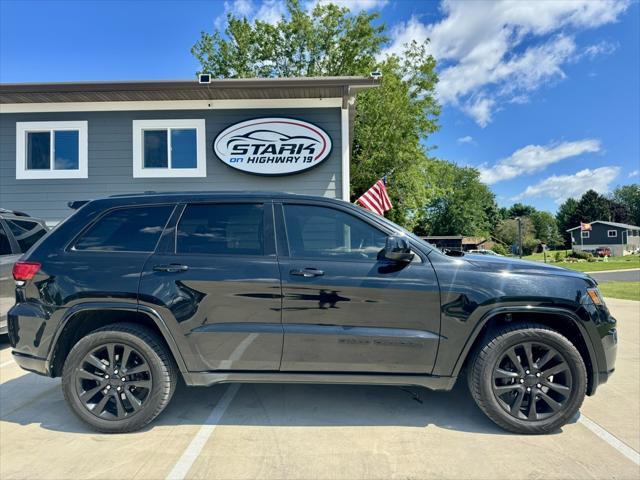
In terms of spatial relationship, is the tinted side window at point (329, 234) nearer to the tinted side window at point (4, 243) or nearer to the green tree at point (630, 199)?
the tinted side window at point (4, 243)

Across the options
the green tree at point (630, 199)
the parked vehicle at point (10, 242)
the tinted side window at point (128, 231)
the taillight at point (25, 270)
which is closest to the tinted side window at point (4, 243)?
the parked vehicle at point (10, 242)

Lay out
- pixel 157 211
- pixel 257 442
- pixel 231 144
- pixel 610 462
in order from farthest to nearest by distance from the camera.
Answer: pixel 231 144
pixel 157 211
pixel 257 442
pixel 610 462

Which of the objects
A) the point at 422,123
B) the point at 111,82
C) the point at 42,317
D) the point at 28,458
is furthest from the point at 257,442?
the point at 422,123

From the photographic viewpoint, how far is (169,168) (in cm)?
888

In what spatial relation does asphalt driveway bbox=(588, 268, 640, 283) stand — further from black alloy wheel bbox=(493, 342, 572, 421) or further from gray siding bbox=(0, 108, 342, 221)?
black alloy wheel bbox=(493, 342, 572, 421)

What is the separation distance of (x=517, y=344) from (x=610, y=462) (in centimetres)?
91

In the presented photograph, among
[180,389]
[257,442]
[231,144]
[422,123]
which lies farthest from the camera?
[422,123]

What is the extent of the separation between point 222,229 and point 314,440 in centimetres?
178

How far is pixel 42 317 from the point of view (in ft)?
9.95

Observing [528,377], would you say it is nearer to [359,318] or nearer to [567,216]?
[359,318]

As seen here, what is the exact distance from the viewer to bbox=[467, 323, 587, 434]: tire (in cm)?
297

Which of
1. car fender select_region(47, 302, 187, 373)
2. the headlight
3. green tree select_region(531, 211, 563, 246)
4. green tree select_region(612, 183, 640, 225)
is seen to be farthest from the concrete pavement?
green tree select_region(612, 183, 640, 225)

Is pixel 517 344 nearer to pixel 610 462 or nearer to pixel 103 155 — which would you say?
pixel 610 462

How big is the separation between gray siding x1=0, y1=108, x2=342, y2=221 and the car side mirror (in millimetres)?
5906
